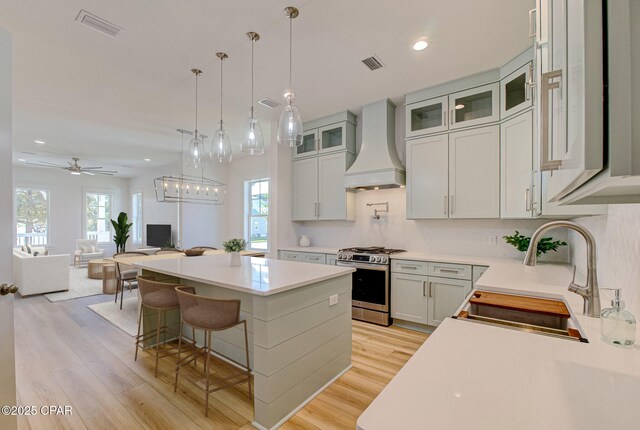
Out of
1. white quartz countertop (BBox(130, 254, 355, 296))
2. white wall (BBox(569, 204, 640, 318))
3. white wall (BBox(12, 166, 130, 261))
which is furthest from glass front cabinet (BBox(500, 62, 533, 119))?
white wall (BBox(12, 166, 130, 261))

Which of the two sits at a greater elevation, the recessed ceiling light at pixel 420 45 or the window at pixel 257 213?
the recessed ceiling light at pixel 420 45

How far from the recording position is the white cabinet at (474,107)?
3211mm

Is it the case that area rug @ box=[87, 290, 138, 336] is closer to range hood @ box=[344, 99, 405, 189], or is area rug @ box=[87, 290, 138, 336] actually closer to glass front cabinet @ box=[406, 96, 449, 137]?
range hood @ box=[344, 99, 405, 189]

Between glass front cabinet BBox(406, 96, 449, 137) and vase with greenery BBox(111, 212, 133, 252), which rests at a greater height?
glass front cabinet BBox(406, 96, 449, 137)

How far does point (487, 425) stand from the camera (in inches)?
23.8

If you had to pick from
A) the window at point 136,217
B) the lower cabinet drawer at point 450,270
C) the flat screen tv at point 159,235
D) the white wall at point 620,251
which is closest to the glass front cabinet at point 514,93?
the white wall at point 620,251

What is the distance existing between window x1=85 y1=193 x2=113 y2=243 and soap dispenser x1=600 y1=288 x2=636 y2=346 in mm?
11749

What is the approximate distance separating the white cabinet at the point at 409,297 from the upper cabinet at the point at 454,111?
1861mm

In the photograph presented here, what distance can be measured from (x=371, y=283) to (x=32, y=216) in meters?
9.91

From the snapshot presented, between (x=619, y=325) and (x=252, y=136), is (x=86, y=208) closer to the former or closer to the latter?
(x=252, y=136)

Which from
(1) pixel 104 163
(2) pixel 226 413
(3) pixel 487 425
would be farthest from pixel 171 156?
(3) pixel 487 425

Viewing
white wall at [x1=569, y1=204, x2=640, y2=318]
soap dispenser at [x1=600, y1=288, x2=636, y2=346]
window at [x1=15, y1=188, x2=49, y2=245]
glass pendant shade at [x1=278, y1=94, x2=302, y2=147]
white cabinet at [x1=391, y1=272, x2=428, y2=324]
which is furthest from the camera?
window at [x1=15, y1=188, x2=49, y2=245]

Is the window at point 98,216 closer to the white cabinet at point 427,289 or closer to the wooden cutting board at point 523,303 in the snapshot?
the white cabinet at point 427,289

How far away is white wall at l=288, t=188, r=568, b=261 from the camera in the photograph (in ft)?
11.3
